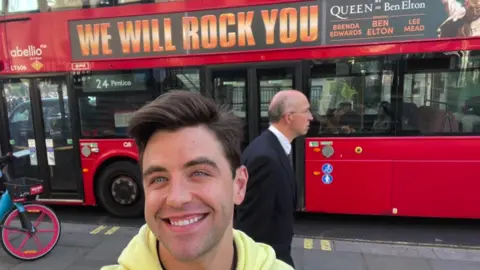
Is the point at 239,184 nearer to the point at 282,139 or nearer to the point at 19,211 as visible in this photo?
the point at 282,139

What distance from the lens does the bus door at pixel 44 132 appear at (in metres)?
5.52

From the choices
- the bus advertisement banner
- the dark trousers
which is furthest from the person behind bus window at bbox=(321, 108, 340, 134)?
the dark trousers

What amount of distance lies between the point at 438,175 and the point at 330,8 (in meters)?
2.58

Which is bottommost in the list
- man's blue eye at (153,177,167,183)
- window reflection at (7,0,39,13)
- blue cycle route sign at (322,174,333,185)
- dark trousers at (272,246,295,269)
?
blue cycle route sign at (322,174,333,185)

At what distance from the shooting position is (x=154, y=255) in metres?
1.11

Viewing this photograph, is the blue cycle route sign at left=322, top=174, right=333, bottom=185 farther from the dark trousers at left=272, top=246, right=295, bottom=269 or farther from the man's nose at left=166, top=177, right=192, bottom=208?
the man's nose at left=166, top=177, right=192, bottom=208

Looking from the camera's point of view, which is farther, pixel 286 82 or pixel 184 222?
pixel 286 82

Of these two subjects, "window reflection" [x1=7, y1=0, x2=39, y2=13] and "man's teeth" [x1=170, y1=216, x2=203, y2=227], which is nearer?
"man's teeth" [x1=170, y1=216, x2=203, y2=227]

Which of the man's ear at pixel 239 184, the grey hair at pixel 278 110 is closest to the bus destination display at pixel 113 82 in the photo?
the grey hair at pixel 278 110

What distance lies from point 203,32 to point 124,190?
274 centimetres

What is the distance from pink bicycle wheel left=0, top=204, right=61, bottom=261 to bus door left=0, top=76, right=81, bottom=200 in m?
1.34

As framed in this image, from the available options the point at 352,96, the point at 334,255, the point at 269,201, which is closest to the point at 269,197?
the point at 269,201

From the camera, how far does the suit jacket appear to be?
2031 millimetres

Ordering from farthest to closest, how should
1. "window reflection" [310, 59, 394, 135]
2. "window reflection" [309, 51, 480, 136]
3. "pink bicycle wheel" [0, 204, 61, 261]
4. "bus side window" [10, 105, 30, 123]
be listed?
"bus side window" [10, 105, 30, 123] < "window reflection" [310, 59, 394, 135] < "window reflection" [309, 51, 480, 136] < "pink bicycle wheel" [0, 204, 61, 261]
